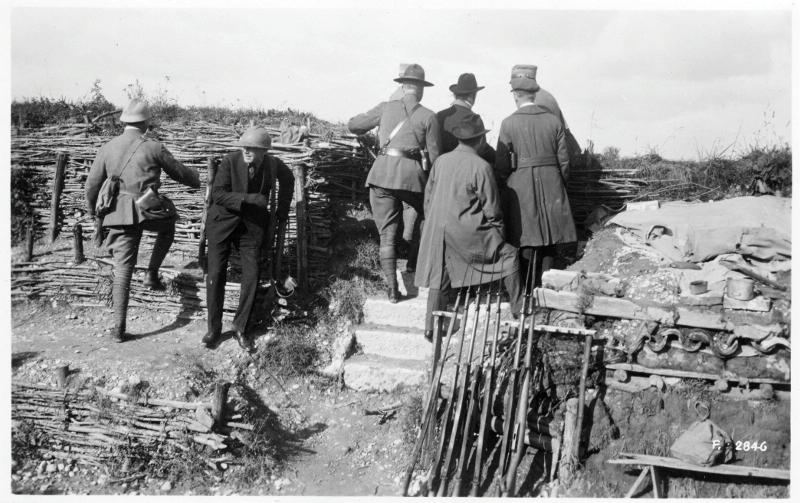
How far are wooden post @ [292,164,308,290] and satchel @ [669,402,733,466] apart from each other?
12.9 feet

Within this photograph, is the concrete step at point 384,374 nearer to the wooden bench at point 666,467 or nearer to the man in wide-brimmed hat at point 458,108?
the wooden bench at point 666,467

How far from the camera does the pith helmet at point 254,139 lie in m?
5.95

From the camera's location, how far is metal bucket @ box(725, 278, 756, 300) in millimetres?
4949

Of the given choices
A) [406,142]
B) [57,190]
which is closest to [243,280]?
[406,142]

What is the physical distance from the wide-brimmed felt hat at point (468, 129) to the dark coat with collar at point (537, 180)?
489mm

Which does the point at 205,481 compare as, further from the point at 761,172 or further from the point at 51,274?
the point at 761,172

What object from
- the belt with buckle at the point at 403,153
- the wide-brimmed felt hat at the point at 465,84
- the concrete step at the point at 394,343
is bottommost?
the concrete step at the point at 394,343

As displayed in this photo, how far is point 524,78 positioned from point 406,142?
128 centimetres

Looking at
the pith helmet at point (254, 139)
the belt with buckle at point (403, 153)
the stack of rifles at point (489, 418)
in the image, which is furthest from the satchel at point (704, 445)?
the pith helmet at point (254, 139)

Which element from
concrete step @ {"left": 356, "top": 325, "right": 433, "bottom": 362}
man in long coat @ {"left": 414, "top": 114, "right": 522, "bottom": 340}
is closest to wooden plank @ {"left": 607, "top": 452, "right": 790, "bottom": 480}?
man in long coat @ {"left": 414, "top": 114, "right": 522, "bottom": 340}

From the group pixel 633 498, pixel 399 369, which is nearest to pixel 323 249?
pixel 399 369

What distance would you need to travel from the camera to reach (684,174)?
7652 millimetres

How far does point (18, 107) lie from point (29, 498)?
7165 millimetres

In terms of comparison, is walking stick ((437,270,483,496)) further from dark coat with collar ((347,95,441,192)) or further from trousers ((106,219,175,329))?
trousers ((106,219,175,329))
